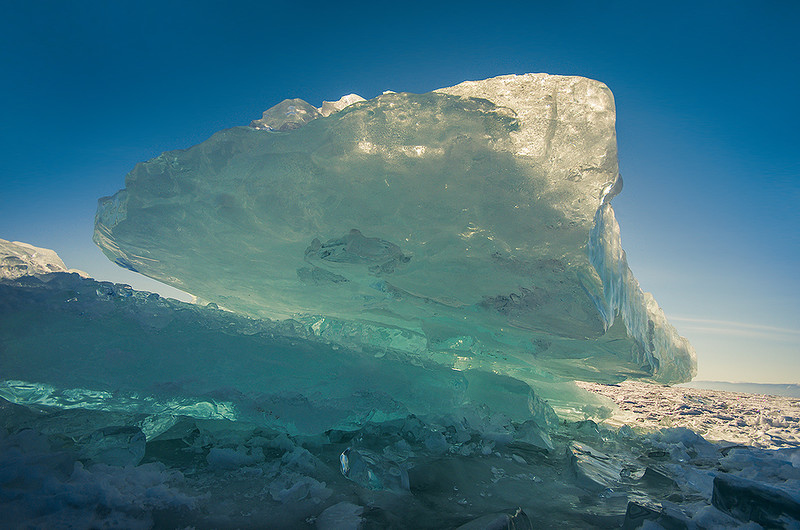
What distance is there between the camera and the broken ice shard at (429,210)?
323 centimetres

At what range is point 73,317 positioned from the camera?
2725 mm

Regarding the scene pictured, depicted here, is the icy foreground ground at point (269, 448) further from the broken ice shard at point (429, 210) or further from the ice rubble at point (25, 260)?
the broken ice shard at point (429, 210)

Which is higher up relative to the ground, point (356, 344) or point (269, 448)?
point (356, 344)

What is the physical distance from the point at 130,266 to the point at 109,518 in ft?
15.9

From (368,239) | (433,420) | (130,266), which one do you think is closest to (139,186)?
(130,266)

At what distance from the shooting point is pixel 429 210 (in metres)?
3.50

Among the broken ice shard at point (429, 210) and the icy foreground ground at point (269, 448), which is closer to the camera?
the icy foreground ground at point (269, 448)

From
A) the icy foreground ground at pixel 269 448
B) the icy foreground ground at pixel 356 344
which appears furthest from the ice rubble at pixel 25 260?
the icy foreground ground at pixel 269 448

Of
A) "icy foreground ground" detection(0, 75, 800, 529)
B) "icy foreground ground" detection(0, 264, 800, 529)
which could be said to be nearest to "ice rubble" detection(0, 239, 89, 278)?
"icy foreground ground" detection(0, 75, 800, 529)

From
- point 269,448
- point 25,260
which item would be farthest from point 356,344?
point 25,260

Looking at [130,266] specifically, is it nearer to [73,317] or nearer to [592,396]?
[73,317]

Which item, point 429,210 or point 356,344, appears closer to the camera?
point 429,210

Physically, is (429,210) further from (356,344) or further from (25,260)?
(25,260)

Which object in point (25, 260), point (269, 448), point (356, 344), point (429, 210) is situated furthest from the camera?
point (356, 344)
